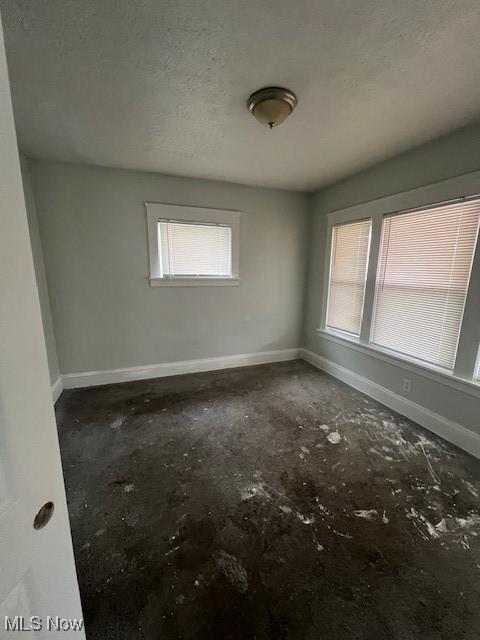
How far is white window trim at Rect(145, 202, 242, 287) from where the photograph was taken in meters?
3.08

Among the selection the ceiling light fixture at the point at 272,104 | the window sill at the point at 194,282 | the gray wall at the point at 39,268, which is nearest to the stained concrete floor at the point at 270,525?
the gray wall at the point at 39,268

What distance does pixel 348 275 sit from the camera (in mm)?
3236

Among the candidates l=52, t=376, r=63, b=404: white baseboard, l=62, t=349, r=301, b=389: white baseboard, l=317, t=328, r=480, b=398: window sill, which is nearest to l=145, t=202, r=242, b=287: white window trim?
l=62, t=349, r=301, b=389: white baseboard

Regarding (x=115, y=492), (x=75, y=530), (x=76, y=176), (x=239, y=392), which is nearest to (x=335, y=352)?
(x=239, y=392)

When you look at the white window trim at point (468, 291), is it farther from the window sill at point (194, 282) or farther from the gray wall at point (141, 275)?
the window sill at point (194, 282)

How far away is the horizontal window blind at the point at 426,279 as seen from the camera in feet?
7.01

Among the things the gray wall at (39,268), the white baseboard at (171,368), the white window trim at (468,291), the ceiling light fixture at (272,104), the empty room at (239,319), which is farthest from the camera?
the white baseboard at (171,368)

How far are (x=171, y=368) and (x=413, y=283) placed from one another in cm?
294

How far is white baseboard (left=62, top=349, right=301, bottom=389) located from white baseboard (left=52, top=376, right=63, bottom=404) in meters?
0.06

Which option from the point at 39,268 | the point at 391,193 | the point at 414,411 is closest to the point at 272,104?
the point at 391,193

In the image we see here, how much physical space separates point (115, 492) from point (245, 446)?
972 millimetres

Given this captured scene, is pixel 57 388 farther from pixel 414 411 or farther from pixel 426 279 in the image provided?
pixel 426 279

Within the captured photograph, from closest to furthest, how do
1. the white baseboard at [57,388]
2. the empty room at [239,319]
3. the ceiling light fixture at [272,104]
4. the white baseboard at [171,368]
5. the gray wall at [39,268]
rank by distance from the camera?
the empty room at [239,319] → the ceiling light fixture at [272,104] → the gray wall at [39,268] → the white baseboard at [57,388] → the white baseboard at [171,368]

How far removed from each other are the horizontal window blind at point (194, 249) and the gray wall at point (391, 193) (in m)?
1.29
